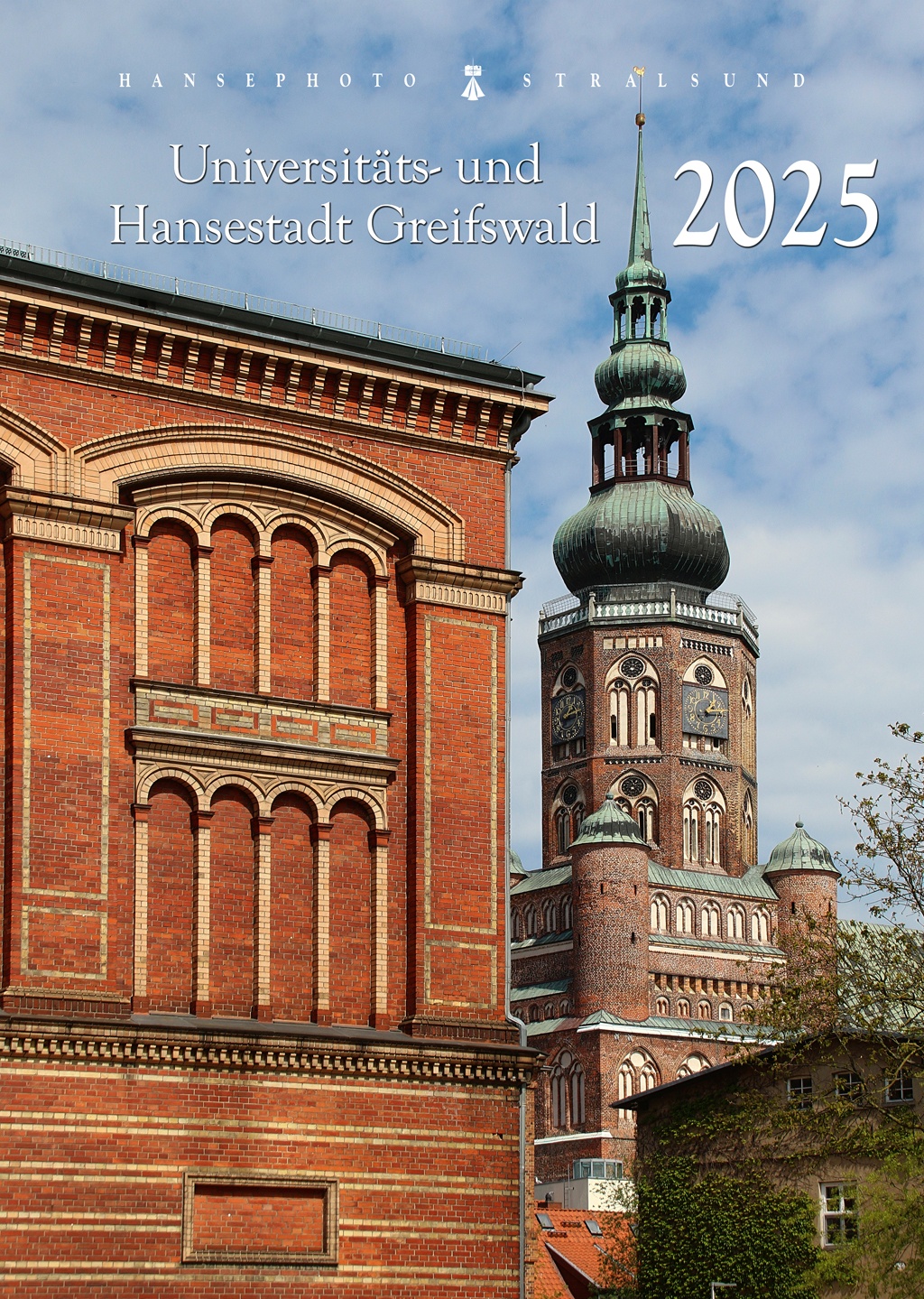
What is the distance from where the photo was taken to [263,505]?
2720cm

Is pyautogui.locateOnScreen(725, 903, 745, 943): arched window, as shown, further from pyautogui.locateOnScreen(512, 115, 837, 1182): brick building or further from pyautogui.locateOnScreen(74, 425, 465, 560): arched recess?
pyautogui.locateOnScreen(74, 425, 465, 560): arched recess

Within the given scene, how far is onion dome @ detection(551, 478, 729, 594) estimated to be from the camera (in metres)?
111

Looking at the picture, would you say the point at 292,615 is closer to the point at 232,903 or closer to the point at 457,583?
the point at 457,583

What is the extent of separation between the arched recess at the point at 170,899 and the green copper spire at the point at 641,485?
86042mm

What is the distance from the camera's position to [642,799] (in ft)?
350

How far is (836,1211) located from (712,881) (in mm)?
61359


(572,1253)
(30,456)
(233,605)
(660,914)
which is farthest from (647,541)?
(30,456)

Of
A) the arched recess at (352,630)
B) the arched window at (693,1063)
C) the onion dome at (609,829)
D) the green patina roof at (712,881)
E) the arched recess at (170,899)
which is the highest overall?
the onion dome at (609,829)

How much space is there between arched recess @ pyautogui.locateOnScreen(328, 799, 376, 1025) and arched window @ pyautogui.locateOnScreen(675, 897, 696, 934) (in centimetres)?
7740

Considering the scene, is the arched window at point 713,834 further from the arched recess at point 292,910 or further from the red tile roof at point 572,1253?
the arched recess at point 292,910

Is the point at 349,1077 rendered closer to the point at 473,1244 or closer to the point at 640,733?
the point at 473,1244

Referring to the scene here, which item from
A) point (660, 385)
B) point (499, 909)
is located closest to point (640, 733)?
point (660, 385)

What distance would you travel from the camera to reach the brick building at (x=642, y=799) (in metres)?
97.8

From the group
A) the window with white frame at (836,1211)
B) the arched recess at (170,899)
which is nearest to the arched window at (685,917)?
the window with white frame at (836,1211)
